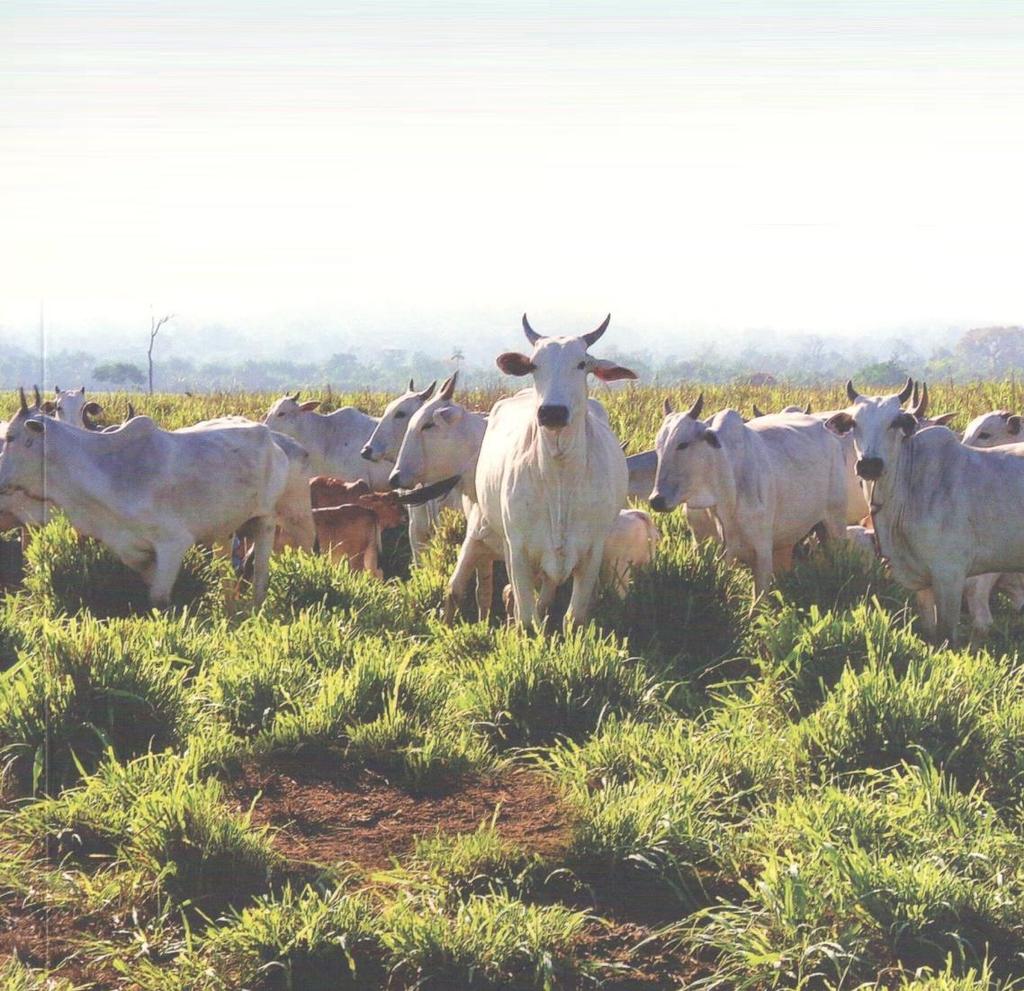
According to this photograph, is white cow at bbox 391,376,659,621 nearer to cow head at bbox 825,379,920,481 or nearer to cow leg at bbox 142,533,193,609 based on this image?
cow head at bbox 825,379,920,481

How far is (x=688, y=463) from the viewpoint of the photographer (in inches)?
347

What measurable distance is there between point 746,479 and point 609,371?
5.69 ft

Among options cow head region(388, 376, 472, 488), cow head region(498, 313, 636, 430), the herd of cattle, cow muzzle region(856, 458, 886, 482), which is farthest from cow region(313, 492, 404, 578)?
cow muzzle region(856, 458, 886, 482)

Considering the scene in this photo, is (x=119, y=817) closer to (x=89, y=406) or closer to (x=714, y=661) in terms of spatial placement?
(x=714, y=661)

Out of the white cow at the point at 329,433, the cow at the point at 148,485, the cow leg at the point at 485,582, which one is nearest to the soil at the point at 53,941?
the cow at the point at 148,485

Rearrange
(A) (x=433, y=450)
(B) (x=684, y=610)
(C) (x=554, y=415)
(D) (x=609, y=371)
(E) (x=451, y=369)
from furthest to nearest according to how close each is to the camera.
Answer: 1. (E) (x=451, y=369)
2. (A) (x=433, y=450)
3. (D) (x=609, y=371)
4. (B) (x=684, y=610)
5. (C) (x=554, y=415)

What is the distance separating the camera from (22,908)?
172 inches

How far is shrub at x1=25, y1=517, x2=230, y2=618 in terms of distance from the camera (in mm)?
8203

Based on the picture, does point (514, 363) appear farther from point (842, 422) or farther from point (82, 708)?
point (82, 708)

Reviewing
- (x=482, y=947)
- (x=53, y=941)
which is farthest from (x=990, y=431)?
(x=53, y=941)

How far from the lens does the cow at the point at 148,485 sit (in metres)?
8.39

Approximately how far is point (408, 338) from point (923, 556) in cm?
625

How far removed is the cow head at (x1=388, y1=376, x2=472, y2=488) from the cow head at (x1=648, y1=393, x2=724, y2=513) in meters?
1.55

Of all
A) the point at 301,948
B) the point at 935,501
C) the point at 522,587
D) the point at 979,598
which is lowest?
the point at 979,598
